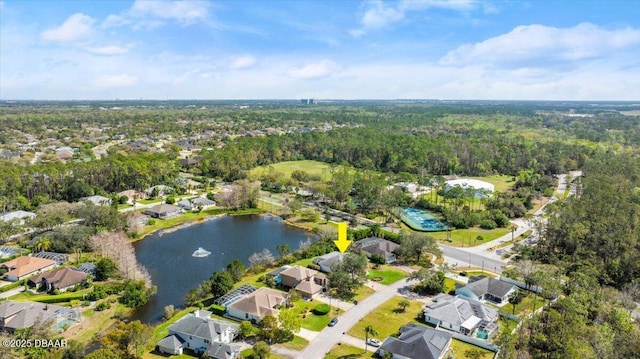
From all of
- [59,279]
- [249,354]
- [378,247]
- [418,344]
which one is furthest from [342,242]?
[59,279]

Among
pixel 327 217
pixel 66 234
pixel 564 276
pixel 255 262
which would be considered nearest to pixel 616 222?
pixel 564 276

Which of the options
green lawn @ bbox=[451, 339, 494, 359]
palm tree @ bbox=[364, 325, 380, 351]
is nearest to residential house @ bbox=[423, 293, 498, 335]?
green lawn @ bbox=[451, 339, 494, 359]

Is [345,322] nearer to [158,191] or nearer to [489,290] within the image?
[489,290]

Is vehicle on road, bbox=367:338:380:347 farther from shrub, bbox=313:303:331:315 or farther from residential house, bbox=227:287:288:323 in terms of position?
residential house, bbox=227:287:288:323

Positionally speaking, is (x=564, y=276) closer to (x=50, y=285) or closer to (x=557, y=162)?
(x=50, y=285)

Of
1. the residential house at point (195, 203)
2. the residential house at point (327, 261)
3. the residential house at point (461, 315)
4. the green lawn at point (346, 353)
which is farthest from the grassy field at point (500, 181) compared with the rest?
the green lawn at point (346, 353)

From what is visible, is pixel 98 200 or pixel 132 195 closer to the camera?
pixel 98 200
